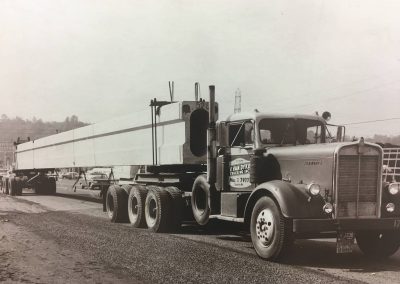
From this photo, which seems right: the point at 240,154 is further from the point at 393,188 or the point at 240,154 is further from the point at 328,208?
the point at 393,188

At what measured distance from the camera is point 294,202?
7387mm

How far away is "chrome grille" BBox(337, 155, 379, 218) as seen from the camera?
24.5 ft

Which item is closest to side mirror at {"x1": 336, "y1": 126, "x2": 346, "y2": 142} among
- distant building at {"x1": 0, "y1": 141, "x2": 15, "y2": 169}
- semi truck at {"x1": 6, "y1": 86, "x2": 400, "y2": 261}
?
semi truck at {"x1": 6, "y1": 86, "x2": 400, "y2": 261}

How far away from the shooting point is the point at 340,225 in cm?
729

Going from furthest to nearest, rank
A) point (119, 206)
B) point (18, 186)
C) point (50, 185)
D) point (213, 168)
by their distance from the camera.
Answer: point (50, 185), point (18, 186), point (119, 206), point (213, 168)

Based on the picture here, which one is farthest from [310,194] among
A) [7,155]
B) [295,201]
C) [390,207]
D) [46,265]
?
[7,155]

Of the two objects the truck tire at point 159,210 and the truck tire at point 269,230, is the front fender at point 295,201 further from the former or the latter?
the truck tire at point 159,210

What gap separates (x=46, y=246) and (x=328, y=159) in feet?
16.0

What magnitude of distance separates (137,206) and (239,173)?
12.4ft

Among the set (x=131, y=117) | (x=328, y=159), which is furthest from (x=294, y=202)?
(x=131, y=117)

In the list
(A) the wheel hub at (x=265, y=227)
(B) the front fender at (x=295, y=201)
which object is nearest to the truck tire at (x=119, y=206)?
(A) the wheel hub at (x=265, y=227)

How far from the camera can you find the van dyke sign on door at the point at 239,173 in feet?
29.5

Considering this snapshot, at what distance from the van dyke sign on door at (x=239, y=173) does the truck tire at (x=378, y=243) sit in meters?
2.02

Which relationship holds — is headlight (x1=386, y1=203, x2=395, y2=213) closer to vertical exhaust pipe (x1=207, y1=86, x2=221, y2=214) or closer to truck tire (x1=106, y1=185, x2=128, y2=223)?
vertical exhaust pipe (x1=207, y1=86, x2=221, y2=214)
